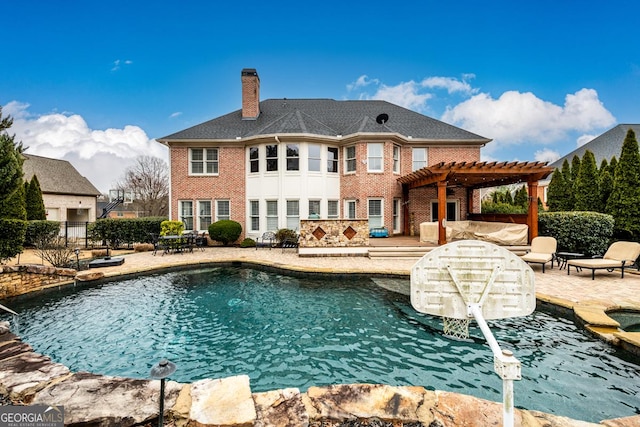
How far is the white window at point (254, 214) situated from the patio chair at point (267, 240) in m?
1.00

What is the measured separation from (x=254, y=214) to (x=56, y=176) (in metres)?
25.0

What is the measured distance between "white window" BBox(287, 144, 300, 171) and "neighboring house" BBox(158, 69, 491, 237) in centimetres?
6

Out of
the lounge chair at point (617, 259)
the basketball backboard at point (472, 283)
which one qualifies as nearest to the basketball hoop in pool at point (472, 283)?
the basketball backboard at point (472, 283)

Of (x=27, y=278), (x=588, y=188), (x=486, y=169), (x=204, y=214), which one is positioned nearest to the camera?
(x=27, y=278)

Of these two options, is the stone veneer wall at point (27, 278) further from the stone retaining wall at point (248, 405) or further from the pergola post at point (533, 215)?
the pergola post at point (533, 215)

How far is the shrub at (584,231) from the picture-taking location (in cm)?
1020

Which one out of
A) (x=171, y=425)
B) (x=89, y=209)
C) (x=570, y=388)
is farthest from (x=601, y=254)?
(x=89, y=209)

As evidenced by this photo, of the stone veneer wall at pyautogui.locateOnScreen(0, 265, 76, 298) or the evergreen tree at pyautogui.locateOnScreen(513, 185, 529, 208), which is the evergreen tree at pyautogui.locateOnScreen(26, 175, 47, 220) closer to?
the stone veneer wall at pyautogui.locateOnScreen(0, 265, 76, 298)

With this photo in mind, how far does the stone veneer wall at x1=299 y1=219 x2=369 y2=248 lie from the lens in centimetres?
1279

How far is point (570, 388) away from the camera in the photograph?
11.2 ft

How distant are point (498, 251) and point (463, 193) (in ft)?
50.9

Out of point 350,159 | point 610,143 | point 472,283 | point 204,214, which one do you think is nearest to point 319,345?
point 472,283

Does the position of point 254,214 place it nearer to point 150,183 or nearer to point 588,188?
point 588,188

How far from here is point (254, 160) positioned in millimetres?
16016
